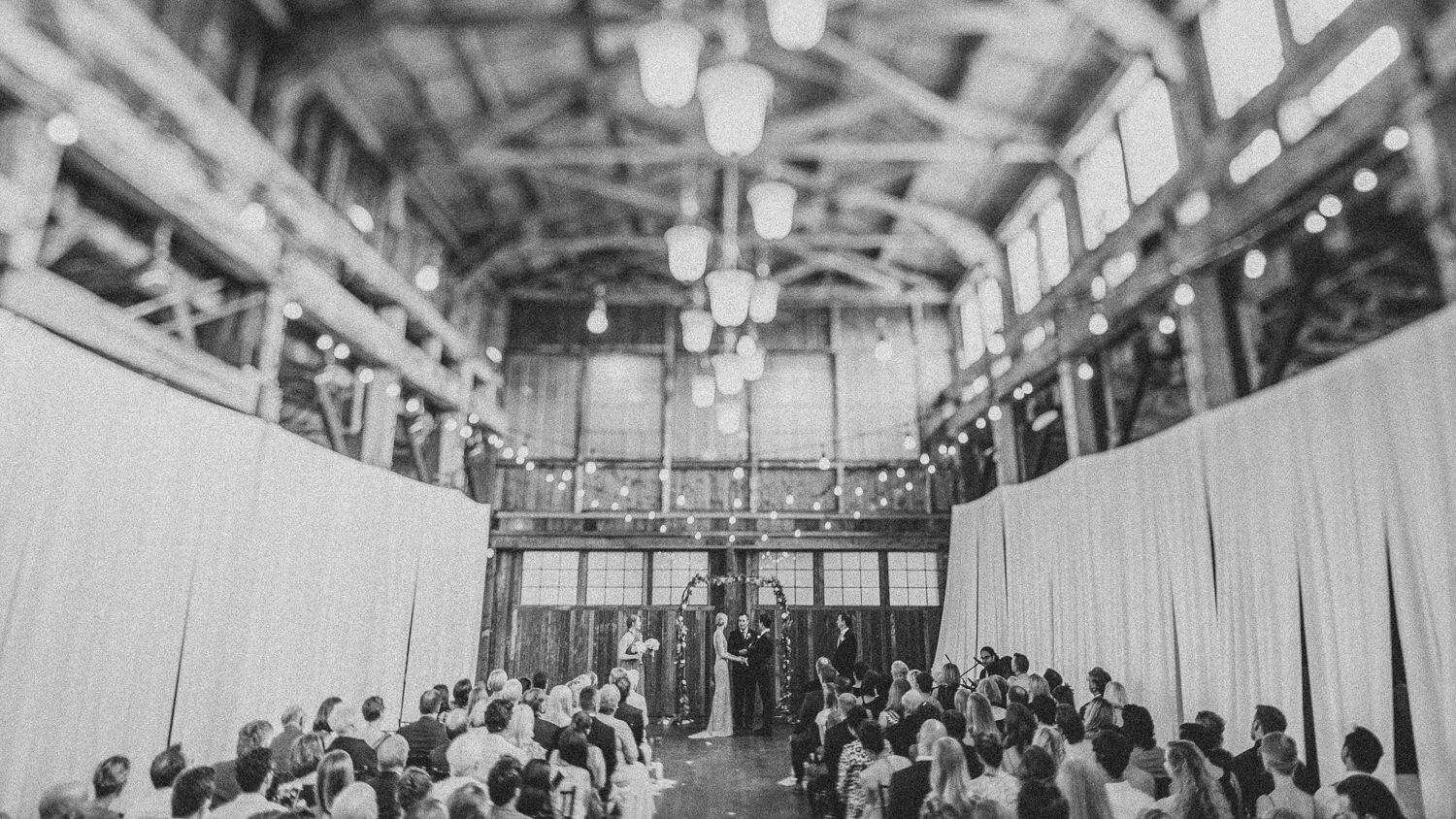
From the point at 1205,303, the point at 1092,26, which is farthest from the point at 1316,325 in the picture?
the point at 1092,26

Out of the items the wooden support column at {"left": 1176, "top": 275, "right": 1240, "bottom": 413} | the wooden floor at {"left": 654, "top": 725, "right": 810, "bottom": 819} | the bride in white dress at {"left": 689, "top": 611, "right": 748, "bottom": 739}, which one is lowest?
the wooden floor at {"left": 654, "top": 725, "right": 810, "bottom": 819}

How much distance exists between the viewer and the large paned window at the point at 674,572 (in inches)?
515

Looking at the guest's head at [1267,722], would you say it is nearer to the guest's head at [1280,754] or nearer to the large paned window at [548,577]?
the guest's head at [1280,754]

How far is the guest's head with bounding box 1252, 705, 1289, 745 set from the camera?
495cm

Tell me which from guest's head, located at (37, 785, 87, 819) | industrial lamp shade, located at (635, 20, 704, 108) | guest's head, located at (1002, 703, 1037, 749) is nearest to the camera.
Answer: guest's head, located at (37, 785, 87, 819)

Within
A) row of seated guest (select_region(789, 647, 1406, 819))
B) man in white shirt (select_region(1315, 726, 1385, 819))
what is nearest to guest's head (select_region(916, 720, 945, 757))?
row of seated guest (select_region(789, 647, 1406, 819))

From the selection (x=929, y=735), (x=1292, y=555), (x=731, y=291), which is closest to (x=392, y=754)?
(x=929, y=735)

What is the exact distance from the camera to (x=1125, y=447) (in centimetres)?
739

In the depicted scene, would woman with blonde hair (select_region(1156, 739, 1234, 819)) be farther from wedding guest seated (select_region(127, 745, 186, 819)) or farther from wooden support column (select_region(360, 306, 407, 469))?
wooden support column (select_region(360, 306, 407, 469))

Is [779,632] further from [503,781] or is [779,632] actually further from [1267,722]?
[503,781]

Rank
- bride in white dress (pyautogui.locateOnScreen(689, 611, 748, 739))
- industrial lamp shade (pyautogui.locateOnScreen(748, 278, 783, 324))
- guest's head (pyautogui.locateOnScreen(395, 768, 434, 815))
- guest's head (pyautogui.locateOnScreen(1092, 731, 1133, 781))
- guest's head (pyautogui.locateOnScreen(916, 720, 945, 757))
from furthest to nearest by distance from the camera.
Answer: bride in white dress (pyautogui.locateOnScreen(689, 611, 748, 739)) < industrial lamp shade (pyautogui.locateOnScreen(748, 278, 783, 324)) < guest's head (pyautogui.locateOnScreen(916, 720, 945, 757)) < guest's head (pyautogui.locateOnScreen(1092, 731, 1133, 781)) < guest's head (pyautogui.locateOnScreen(395, 768, 434, 815))

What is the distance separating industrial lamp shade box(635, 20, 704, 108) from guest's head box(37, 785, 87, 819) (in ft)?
12.7

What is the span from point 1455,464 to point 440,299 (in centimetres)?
1075

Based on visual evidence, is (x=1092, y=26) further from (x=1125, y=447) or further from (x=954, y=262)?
(x=954, y=262)
